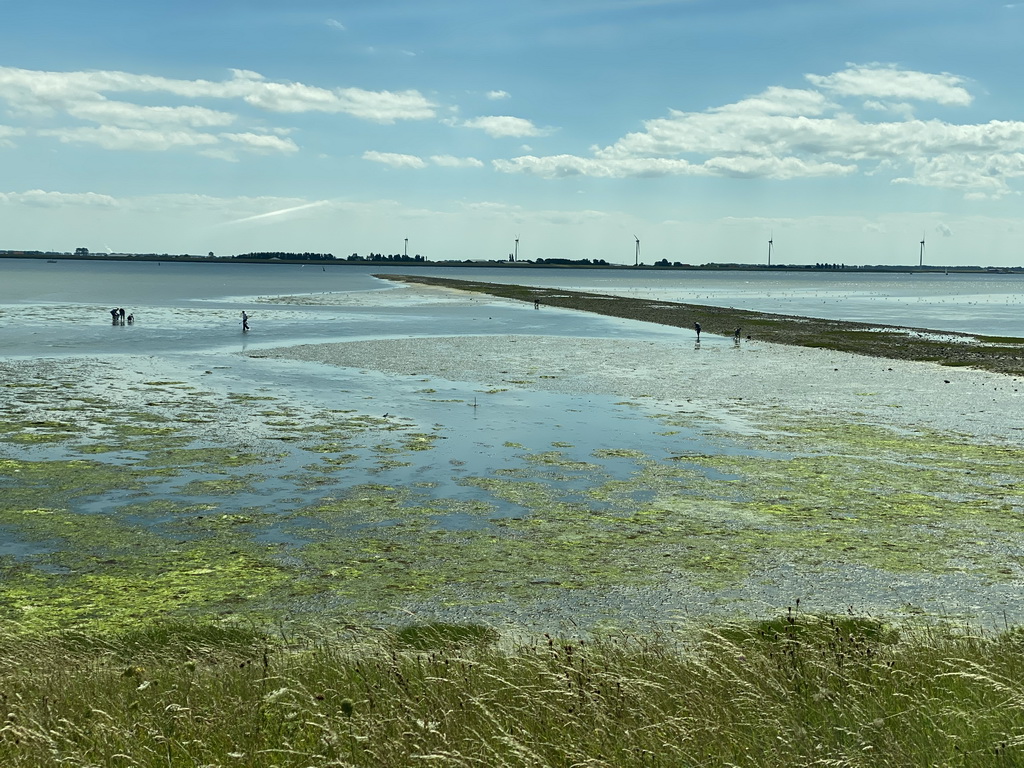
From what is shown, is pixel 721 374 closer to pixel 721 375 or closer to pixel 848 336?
pixel 721 375

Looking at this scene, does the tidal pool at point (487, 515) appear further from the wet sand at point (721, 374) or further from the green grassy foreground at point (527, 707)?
the wet sand at point (721, 374)

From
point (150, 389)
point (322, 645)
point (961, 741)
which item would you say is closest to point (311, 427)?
point (150, 389)

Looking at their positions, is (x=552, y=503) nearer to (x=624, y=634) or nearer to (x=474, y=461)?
(x=474, y=461)

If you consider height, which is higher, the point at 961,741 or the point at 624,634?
the point at 961,741

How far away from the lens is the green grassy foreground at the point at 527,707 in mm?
8000

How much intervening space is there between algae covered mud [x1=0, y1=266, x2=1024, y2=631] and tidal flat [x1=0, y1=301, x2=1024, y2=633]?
0.09 meters

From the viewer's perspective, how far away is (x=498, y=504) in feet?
73.6

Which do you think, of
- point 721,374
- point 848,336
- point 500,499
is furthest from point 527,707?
point 848,336

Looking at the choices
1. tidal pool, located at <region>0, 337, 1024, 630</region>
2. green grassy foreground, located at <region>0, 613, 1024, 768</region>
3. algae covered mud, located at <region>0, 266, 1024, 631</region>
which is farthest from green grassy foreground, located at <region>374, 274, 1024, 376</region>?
green grassy foreground, located at <region>0, 613, 1024, 768</region>

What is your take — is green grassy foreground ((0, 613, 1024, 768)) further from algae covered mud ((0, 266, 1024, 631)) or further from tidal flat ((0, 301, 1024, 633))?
algae covered mud ((0, 266, 1024, 631))

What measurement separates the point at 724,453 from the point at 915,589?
12.2 m

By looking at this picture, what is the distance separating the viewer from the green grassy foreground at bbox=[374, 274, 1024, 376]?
59.7 meters

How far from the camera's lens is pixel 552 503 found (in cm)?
2253

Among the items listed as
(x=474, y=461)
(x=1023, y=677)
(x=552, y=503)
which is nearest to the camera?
(x=1023, y=677)
